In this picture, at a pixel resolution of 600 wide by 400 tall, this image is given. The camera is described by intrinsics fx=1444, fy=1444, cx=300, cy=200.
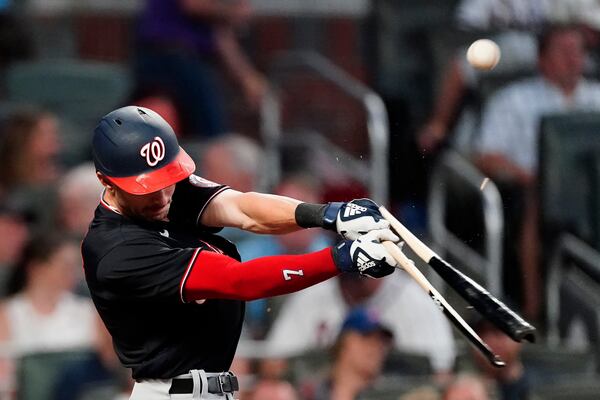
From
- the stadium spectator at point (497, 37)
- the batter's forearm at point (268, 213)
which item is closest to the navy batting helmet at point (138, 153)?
the batter's forearm at point (268, 213)

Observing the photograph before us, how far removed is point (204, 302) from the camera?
521cm

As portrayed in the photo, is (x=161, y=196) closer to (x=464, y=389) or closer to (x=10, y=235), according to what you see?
(x=464, y=389)

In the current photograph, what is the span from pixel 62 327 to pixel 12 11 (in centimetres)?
296

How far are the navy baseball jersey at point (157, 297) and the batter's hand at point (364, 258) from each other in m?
0.52

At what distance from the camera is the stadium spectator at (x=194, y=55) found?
30.6ft

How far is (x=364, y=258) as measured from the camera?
185 inches

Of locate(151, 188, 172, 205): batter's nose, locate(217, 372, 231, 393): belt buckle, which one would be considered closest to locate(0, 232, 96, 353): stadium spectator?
locate(217, 372, 231, 393): belt buckle

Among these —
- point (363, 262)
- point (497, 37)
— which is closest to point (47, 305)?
point (497, 37)

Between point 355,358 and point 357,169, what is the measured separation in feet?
7.25

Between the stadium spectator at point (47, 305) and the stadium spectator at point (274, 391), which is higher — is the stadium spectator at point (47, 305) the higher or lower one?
the higher one

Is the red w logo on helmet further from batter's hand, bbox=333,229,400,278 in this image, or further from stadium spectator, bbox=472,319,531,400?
stadium spectator, bbox=472,319,531,400

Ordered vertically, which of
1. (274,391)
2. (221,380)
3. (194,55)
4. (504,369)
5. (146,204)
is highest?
(146,204)

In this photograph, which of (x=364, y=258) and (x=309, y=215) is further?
(x=309, y=215)

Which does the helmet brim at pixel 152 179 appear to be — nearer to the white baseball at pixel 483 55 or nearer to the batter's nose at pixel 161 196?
the batter's nose at pixel 161 196
